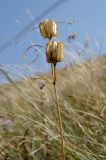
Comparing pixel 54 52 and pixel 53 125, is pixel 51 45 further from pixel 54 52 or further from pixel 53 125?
pixel 53 125

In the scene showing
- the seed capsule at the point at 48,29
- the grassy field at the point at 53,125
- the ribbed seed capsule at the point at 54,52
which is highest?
the seed capsule at the point at 48,29

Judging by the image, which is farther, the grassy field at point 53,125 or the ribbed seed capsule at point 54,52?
the grassy field at point 53,125

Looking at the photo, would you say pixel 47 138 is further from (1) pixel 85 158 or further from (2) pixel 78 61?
(2) pixel 78 61

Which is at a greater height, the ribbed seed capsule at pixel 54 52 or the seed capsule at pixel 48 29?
the seed capsule at pixel 48 29

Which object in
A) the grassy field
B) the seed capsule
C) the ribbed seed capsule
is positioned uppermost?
the seed capsule

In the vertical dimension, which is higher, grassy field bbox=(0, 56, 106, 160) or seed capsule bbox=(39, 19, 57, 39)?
seed capsule bbox=(39, 19, 57, 39)

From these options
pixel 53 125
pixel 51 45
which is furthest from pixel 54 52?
pixel 53 125

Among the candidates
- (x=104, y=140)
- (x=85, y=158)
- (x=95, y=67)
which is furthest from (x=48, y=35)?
(x=95, y=67)
